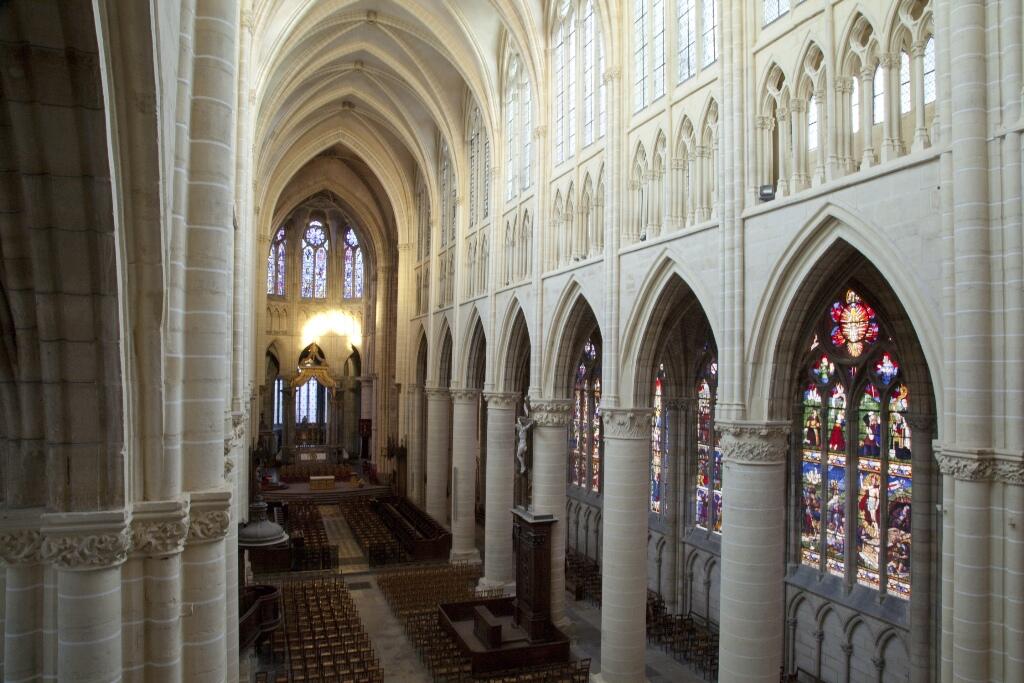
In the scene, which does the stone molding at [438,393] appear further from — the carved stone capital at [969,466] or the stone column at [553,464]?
the carved stone capital at [969,466]

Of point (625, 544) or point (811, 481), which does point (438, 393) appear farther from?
point (811, 481)

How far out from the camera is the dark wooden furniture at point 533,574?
18.2m

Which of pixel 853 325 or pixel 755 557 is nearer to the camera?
pixel 755 557

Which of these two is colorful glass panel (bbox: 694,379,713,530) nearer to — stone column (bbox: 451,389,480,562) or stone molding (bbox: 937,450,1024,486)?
stone column (bbox: 451,389,480,562)

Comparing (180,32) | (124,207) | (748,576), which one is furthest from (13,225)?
(748,576)

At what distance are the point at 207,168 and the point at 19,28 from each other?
8.17ft

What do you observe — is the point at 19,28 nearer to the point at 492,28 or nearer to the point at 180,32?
the point at 180,32

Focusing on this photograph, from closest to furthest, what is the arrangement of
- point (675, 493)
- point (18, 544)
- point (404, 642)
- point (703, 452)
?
point (18, 544)
point (404, 642)
point (703, 452)
point (675, 493)

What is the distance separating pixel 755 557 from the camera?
12102mm

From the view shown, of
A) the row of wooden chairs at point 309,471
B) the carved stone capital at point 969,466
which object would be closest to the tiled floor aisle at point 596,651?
the carved stone capital at point 969,466

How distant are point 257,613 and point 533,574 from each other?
655 centimetres

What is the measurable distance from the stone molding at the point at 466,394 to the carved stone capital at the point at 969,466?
20220mm

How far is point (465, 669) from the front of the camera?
55.9 feet

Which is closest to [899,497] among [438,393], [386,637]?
[386,637]
